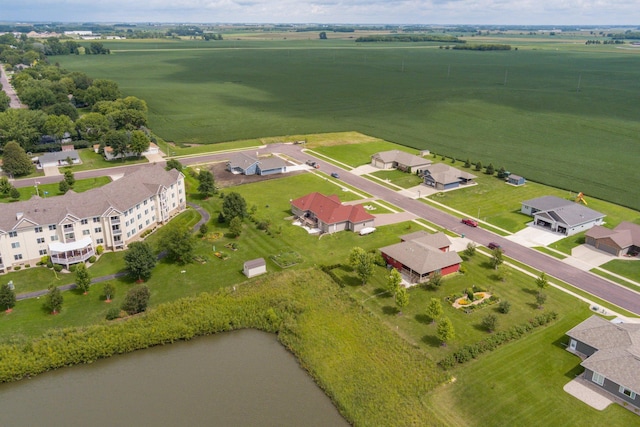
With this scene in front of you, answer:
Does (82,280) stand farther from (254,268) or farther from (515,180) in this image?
(515,180)

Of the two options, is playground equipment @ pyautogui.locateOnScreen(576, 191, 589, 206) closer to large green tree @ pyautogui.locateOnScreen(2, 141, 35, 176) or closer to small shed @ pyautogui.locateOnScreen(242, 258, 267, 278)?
small shed @ pyautogui.locateOnScreen(242, 258, 267, 278)

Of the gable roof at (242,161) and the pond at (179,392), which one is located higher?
the gable roof at (242,161)

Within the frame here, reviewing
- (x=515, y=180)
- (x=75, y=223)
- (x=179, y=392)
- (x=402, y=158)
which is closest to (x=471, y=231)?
(x=515, y=180)

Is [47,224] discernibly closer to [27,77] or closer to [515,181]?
[515,181]

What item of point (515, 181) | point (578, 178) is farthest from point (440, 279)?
point (578, 178)

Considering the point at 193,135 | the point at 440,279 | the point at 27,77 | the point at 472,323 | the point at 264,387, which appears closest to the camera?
the point at 264,387

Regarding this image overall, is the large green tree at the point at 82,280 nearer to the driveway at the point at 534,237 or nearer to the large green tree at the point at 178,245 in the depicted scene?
the large green tree at the point at 178,245

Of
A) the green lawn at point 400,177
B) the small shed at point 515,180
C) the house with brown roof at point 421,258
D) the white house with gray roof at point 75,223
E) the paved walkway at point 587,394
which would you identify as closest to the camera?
the paved walkway at point 587,394

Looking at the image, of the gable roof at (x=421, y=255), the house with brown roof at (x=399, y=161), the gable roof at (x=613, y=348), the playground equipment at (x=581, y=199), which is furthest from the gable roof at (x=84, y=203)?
the playground equipment at (x=581, y=199)
